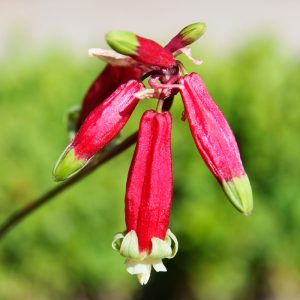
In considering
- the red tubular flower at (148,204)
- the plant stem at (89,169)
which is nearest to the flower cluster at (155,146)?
the red tubular flower at (148,204)

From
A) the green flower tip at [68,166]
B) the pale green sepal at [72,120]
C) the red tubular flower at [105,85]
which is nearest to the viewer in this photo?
the green flower tip at [68,166]

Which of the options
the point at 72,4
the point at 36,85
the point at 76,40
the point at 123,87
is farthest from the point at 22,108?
the point at 72,4

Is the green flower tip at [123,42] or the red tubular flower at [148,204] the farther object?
the red tubular flower at [148,204]

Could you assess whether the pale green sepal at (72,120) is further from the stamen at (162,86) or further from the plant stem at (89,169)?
the stamen at (162,86)

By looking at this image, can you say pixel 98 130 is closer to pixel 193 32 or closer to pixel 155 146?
pixel 155 146

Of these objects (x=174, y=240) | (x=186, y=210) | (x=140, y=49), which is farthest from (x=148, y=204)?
(x=186, y=210)

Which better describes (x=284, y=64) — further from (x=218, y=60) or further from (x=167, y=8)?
(x=167, y=8)
